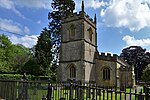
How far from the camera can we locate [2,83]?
10078 millimetres

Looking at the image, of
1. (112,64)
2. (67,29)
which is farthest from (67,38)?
(112,64)

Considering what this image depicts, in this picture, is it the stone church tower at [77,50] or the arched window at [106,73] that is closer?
the stone church tower at [77,50]

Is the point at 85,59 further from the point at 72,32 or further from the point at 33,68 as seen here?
the point at 33,68

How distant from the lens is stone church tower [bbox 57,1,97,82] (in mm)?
33625

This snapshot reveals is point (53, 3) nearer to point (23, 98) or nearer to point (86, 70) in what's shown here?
point (86, 70)

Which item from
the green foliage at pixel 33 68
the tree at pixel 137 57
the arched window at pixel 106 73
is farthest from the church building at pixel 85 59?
the tree at pixel 137 57

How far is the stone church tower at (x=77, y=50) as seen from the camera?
33.6m

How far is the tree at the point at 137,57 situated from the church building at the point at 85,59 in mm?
27072

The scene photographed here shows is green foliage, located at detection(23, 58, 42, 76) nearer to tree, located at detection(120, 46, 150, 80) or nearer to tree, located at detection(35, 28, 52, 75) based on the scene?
tree, located at detection(35, 28, 52, 75)

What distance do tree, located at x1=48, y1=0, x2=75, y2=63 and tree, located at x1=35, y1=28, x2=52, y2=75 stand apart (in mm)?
1489

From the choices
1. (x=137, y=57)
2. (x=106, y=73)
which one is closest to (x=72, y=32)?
(x=106, y=73)

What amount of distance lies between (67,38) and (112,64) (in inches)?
341

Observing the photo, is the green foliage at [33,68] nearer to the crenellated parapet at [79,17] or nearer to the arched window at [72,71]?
the arched window at [72,71]

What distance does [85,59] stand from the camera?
3372cm
